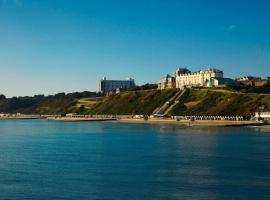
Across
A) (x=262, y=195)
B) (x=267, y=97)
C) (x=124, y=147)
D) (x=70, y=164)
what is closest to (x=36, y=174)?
(x=70, y=164)

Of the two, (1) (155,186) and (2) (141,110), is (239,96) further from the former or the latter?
(1) (155,186)

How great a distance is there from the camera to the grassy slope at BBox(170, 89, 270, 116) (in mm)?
153325

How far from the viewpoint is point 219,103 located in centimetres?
16938

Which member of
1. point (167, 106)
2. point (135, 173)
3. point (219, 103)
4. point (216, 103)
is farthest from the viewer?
point (167, 106)

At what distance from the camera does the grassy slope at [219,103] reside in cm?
15332

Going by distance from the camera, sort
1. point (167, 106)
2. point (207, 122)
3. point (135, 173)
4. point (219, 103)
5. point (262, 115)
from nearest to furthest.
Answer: point (135, 173), point (262, 115), point (207, 122), point (219, 103), point (167, 106)

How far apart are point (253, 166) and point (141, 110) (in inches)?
5964

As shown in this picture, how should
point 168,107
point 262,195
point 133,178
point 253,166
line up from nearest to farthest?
1. point 262,195
2. point 133,178
3. point 253,166
4. point 168,107

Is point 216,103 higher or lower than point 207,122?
higher

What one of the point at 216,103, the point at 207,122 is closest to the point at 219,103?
the point at 216,103

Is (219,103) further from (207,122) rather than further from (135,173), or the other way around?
(135,173)

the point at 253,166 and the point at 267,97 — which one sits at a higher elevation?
the point at 267,97

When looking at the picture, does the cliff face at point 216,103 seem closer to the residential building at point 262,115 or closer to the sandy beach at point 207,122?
the residential building at point 262,115

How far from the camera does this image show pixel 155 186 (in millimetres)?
37781
